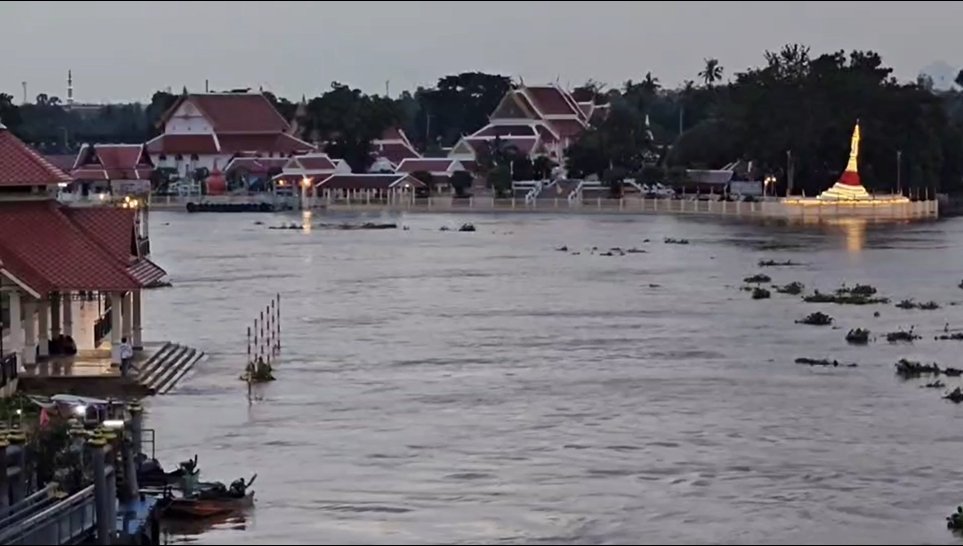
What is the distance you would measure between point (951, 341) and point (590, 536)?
43.4ft

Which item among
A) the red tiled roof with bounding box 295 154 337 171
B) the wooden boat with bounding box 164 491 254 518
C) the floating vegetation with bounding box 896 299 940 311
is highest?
the red tiled roof with bounding box 295 154 337 171

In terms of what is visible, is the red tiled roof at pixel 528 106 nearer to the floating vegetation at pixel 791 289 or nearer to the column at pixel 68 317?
the floating vegetation at pixel 791 289

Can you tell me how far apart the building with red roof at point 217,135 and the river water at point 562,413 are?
43140mm

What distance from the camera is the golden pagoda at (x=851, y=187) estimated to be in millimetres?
60406

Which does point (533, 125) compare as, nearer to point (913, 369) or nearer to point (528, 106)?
point (528, 106)

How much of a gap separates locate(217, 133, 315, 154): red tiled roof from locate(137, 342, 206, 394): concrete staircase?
5641 centimetres

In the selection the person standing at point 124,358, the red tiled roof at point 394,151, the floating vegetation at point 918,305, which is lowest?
the floating vegetation at point 918,305

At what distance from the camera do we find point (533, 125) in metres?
81.9

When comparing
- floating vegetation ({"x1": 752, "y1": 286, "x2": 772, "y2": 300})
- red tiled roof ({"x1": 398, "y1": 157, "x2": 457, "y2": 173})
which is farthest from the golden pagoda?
floating vegetation ({"x1": 752, "y1": 286, "x2": 772, "y2": 300})

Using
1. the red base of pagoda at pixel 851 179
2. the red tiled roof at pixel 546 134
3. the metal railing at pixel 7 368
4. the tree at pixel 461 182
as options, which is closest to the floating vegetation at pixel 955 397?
the metal railing at pixel 7 368

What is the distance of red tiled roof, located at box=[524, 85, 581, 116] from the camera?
8581cm

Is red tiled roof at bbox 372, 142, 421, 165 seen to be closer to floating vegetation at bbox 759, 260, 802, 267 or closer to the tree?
the tree

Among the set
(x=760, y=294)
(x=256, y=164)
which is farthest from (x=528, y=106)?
(x=760, y=294)

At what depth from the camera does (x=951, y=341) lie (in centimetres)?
2428
